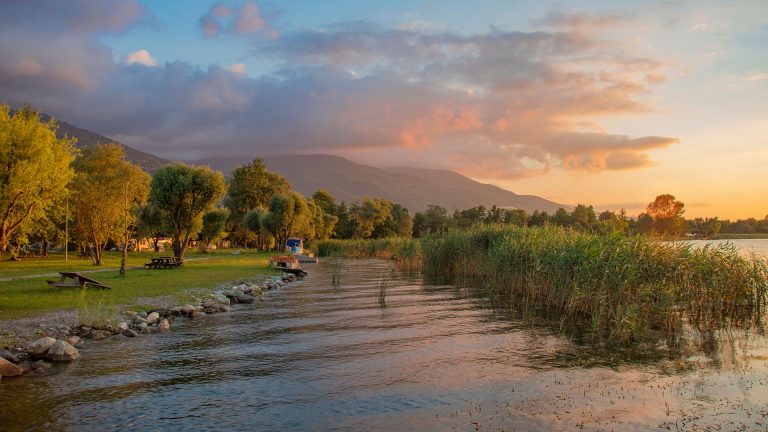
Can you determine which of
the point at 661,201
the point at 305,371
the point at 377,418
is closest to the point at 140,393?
the point at 305,371

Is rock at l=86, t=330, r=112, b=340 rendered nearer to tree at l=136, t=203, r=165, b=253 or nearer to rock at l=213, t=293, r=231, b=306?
rock at l=213, t=293, r=231, b=306

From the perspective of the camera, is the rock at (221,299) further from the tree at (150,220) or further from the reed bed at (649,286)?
the tree at (150,220)

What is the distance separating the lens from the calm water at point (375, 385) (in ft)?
34.2

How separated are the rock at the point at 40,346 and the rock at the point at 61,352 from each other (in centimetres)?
13

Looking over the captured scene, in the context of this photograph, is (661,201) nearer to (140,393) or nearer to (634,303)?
(634,303)

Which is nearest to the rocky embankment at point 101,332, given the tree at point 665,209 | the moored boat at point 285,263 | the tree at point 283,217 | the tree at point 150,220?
the moored boat at point 285,263

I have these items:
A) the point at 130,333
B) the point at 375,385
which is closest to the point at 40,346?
the point at 130,333

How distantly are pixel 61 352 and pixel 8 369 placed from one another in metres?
1.58

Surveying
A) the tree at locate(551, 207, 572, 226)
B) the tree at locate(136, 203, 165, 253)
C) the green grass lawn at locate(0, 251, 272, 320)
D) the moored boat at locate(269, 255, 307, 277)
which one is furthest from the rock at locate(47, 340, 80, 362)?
the tree at locate(551, 207, 572, 226)

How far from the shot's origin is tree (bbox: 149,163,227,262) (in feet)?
155

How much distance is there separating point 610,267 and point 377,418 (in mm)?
13677

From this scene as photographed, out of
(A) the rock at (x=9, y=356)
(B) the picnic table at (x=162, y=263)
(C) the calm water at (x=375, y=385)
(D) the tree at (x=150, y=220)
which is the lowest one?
(C) the calm water at (x=375, y=385)

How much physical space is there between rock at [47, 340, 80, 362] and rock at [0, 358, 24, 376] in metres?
1.24

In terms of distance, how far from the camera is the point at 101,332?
1761 cm
